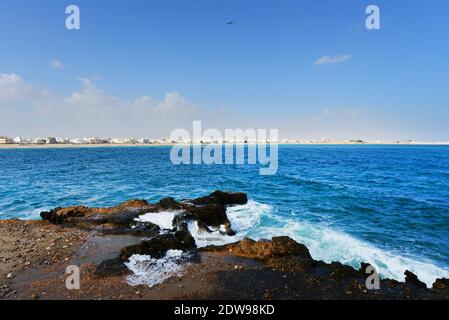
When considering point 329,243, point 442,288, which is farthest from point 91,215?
point 442,288


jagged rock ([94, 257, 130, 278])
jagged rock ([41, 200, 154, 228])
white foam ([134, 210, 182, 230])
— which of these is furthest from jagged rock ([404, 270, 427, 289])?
jagged rock ([41, 200, 154, 228])

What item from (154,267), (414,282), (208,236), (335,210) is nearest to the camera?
(414,282)

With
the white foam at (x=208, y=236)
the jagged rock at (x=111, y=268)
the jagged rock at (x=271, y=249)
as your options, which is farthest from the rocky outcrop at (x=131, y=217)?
the jagged rock at (x=271, y=249)

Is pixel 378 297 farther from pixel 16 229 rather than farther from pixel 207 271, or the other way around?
pixel 16 229

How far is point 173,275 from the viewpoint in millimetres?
10195

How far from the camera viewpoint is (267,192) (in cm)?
3288

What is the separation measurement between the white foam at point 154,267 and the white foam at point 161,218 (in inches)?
201

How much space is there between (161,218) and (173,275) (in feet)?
27.8

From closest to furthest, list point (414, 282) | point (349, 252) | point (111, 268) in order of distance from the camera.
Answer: point (414, 282) → point (111, 268) → point (349, 252)

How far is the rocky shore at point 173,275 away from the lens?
29.4ft

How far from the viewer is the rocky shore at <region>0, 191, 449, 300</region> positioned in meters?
8.96

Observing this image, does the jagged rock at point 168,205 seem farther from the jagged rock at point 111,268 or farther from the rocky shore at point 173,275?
the jagged rock at point 111,268

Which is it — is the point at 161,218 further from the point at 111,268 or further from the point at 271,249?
the point at 271,249

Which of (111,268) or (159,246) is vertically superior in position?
(159,246)
